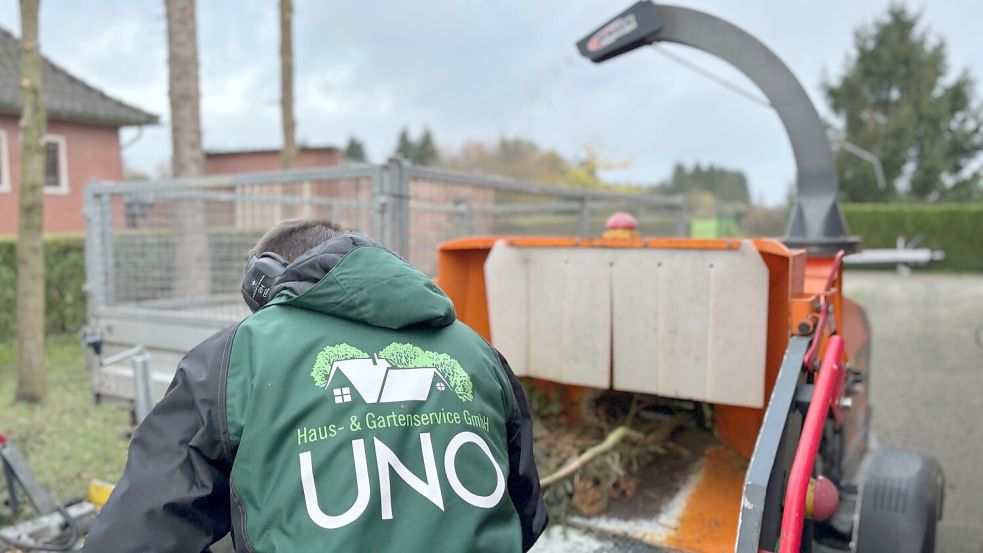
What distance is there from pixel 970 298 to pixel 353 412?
61.7 ft

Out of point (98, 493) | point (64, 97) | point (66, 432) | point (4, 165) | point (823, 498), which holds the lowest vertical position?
point (66, 432)

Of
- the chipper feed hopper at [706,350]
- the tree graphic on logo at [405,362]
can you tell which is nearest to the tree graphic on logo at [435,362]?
the tree graphic on logo at [405,362]

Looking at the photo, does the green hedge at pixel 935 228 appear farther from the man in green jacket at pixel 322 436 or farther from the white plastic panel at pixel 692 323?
the man in green jacket at pixel 322 436

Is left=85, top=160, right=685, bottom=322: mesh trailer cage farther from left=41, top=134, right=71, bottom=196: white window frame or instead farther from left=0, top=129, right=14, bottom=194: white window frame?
left=41, top=134, right=71, bottom=196: white window frame

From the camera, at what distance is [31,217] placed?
21.4 ft

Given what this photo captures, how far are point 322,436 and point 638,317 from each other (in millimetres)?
1783

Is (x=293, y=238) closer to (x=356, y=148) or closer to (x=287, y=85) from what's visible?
(x=287, y=85)

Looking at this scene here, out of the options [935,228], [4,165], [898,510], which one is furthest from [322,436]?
[935,228]

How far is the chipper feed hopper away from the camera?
262 centimetres

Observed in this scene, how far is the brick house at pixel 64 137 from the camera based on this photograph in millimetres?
15297

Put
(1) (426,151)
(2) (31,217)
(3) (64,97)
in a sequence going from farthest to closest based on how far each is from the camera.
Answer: (1) (426,151) → (3) (64,97) → (2) (31,217)

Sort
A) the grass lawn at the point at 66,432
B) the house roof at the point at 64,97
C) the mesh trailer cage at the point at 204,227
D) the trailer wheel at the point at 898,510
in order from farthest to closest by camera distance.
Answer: the house roof at the point at 64,97 < the grass lawn at the point at 66,432 < the mesh trailer cage at the point at 204,227 < the trailer wheel at the point at 898,510

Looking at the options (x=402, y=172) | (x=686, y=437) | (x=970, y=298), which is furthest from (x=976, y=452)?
(x=970, y=298)

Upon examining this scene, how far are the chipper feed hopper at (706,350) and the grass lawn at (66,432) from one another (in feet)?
7.69
